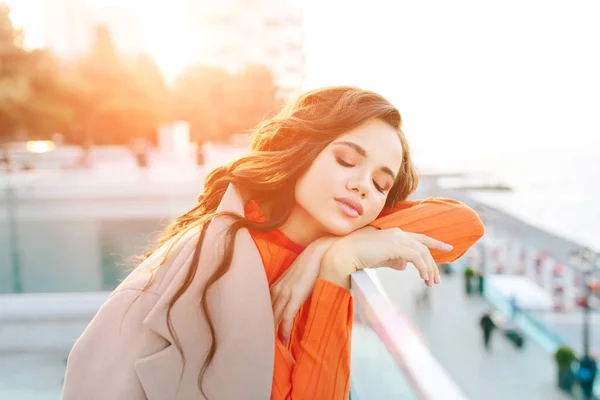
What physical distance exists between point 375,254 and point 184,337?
16.6 inches

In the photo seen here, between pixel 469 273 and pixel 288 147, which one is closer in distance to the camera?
pixel 288 147

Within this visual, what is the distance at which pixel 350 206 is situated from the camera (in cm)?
121

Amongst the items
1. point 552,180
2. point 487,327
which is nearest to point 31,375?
point 487,327

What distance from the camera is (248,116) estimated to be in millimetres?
27875

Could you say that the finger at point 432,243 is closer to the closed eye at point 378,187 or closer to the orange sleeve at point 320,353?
the closed eye at point 378,187

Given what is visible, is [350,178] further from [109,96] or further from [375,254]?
[109,96]

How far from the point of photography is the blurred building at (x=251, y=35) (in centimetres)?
4109

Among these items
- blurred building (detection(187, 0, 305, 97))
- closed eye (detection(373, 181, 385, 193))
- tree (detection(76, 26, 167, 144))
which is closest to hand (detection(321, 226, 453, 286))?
closed eye (detection(373, 181, 385, 193))

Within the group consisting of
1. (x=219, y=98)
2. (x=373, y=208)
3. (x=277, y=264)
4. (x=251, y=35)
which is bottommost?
(x=277, y=264)

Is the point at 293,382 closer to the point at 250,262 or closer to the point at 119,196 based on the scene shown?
the point at 250,262

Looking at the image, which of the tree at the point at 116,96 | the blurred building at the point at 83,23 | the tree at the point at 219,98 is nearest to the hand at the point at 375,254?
the tree at the point at 116,96

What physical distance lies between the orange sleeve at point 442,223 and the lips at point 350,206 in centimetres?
8

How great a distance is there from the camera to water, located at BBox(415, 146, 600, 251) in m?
34.1

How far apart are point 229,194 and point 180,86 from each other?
2554cm
